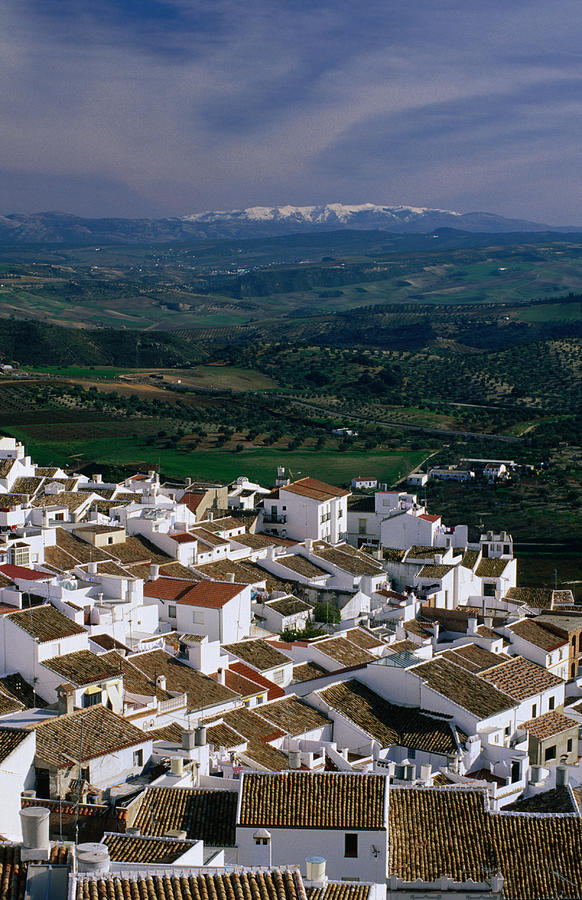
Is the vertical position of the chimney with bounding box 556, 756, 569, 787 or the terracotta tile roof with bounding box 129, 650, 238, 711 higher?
the chimney with bounding box 556, 756, 569, 787

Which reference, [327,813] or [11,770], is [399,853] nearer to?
[327,813]

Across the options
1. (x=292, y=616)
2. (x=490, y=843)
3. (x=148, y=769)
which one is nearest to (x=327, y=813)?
(x=490, y=843)

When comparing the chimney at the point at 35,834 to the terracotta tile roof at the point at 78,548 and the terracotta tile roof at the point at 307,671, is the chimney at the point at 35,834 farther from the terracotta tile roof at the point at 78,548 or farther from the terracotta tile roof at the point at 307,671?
the terracotta tile roof at the point at 78,548

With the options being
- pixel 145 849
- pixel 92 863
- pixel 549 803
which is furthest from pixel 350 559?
pixel 92 863

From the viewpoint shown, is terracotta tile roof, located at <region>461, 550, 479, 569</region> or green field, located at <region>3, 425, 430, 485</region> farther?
green field, located at <region>3, 425, 430, 485</region>

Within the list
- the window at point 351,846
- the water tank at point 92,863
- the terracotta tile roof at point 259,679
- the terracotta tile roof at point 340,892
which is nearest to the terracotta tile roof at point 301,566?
the terracotta tile roof at point 259,679

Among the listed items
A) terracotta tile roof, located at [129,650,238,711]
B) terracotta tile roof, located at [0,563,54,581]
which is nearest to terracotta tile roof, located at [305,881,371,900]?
terracotta tile roof, located at [129,650,238,711]

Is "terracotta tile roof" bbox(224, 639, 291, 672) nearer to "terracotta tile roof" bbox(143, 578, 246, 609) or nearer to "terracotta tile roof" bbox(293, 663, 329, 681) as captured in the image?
"terracotta tile roof" bbox(293, 663, 329, 681)

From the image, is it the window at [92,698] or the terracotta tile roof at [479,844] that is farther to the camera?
A: the window at [92,698]
